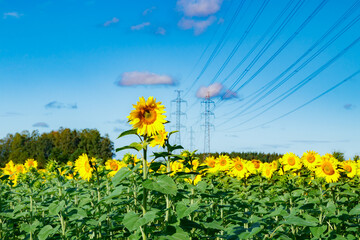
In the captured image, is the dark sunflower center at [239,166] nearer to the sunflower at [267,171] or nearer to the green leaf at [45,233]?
the sunflower at [267,171]

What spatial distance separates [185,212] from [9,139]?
165 ft

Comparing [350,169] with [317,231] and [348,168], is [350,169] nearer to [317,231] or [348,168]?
[348,168]

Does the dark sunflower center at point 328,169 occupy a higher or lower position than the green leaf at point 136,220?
higher

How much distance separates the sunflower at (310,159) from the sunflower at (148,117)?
4775 millimetres

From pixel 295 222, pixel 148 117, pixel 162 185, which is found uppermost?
pixel 148 117

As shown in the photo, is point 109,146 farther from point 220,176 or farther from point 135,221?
point 135,221

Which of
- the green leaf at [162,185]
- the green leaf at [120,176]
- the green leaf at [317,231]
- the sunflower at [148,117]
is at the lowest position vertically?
the green leaf at [317,231]

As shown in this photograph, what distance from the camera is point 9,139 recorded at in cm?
4809

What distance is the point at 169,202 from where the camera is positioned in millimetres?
3188

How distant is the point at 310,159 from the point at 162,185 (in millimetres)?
5166

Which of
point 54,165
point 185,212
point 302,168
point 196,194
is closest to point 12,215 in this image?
point 54,165

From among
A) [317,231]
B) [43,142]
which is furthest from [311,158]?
[43,142]

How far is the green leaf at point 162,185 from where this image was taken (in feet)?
7.74

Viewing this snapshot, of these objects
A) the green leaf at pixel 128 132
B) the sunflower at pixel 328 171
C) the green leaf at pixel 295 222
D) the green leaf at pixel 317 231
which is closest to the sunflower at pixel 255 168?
the sunflower at pixel 328 171
